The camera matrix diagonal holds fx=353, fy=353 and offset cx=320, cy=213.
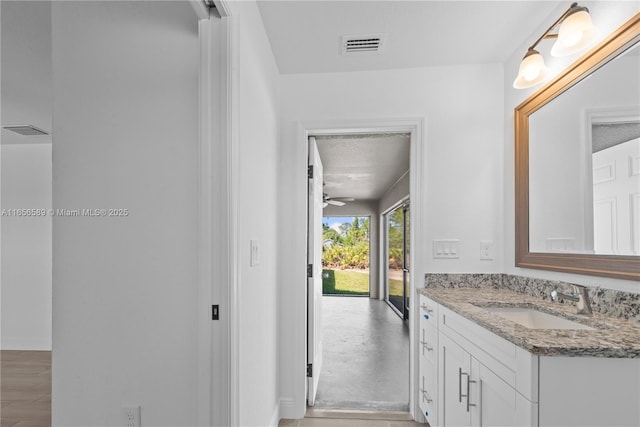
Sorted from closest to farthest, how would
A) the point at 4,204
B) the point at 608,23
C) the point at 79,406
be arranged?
the point at 608,23
the point at 79,406
the point at 4,204

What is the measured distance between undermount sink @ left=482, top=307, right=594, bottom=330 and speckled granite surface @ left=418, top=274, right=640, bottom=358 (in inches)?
1.0

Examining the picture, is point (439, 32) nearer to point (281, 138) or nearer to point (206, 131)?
point (281, 138)

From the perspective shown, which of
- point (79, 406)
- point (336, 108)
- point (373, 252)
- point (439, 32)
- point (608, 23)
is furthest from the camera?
point (373, 252)

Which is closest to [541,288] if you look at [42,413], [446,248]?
[446,248]

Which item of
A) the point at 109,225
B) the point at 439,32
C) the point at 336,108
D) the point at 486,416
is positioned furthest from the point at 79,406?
the point at 439,32

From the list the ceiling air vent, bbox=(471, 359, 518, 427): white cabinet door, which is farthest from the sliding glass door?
the ceiling air vent

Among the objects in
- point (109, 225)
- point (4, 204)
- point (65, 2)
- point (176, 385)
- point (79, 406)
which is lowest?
point (79, 406)

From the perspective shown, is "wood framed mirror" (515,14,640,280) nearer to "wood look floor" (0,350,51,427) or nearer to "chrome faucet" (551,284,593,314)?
"chrome faucet" (551,284,593,314)

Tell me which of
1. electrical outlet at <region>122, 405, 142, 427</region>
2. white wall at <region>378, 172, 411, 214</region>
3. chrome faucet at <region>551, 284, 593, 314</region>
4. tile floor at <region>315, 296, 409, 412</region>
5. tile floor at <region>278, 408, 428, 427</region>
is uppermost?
white wall at <region>378, 172, 411, 214</region>

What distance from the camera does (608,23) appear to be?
1.53m

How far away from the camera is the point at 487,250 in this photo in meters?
2.42

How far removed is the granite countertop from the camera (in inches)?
40.2

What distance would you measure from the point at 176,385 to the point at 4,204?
138 cm

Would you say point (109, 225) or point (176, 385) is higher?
point (109, 225)
